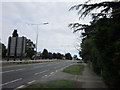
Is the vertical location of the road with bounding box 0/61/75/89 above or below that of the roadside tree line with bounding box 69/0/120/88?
below

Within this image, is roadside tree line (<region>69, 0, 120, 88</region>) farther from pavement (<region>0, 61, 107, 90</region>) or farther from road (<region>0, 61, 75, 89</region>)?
road (<region>0, 61, 75, 89</region>)

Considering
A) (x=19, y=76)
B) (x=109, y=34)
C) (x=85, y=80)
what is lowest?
(x=85, y=80)

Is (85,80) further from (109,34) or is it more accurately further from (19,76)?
(109,34)

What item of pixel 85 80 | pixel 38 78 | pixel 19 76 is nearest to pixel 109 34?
pixel 85 80

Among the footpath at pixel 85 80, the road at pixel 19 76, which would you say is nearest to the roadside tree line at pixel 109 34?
the footpath at pixel 85 80

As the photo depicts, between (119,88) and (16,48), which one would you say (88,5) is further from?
(16,48)

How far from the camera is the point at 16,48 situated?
3444 centimetres

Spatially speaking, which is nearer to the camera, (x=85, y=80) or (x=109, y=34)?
(x=109, y=34)

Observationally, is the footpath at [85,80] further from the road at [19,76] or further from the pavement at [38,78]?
the road at [19,76]

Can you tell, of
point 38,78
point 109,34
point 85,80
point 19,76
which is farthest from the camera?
point 19,76

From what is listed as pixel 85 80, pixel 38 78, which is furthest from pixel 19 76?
pixel 85 80

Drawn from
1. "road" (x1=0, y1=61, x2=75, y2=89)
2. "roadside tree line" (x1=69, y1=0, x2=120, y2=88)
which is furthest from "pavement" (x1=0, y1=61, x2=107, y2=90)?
"roadside tree line" (x1=69, y1=0, x2=120, y2=88)

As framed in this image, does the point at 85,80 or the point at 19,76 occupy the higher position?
the point at 19,76

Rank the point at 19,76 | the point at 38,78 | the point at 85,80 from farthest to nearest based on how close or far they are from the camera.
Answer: the point at 19,76
the point at 38,78
the point at 85,80
